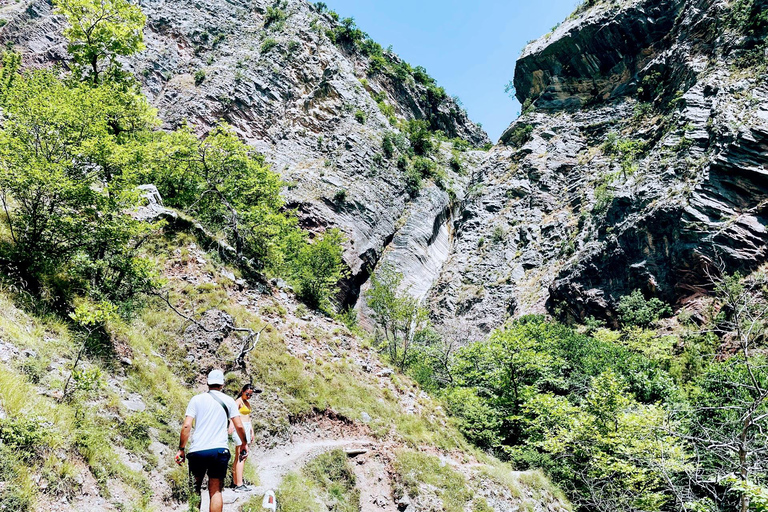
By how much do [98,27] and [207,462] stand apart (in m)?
17.3

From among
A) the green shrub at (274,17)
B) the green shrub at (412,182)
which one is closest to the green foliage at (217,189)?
the green shrub at (412,182)

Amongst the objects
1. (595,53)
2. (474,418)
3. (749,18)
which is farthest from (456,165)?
(474,418)

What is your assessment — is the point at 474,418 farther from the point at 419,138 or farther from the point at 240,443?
the point at 419,138

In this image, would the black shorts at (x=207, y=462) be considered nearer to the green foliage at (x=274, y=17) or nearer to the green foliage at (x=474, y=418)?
the green foliage at (x=474, y=418)

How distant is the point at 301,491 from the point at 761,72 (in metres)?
44.0

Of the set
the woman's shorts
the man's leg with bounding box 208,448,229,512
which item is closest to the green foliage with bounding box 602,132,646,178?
the woman's shorts

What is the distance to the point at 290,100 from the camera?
45.9 metres

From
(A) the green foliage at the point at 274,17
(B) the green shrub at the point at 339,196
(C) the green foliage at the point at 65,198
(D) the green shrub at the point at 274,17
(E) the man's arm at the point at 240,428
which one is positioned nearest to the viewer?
(E) the man's arm at the point at 240,428

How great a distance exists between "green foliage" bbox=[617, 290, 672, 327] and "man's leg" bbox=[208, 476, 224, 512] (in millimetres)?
31443

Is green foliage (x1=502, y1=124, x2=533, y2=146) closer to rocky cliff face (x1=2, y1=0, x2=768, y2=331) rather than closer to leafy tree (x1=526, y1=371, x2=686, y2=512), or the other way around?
rocky cliff face (x1=2, y1=0, x2=768, y2=331)

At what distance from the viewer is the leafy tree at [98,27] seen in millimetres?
14875

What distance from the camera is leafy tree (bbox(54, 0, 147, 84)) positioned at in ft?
48.8

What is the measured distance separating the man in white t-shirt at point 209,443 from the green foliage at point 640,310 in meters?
31.4

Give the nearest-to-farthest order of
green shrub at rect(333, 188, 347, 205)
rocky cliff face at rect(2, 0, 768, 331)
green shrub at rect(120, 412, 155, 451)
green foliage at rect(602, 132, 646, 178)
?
green shrub at rect(120, 412, 155, 451), rocky cliff face at rect(2, 0, 768, 331), green foliage at rect(602, 132, 646, 178), green shrub at rect(333, 188, 347, 205)
